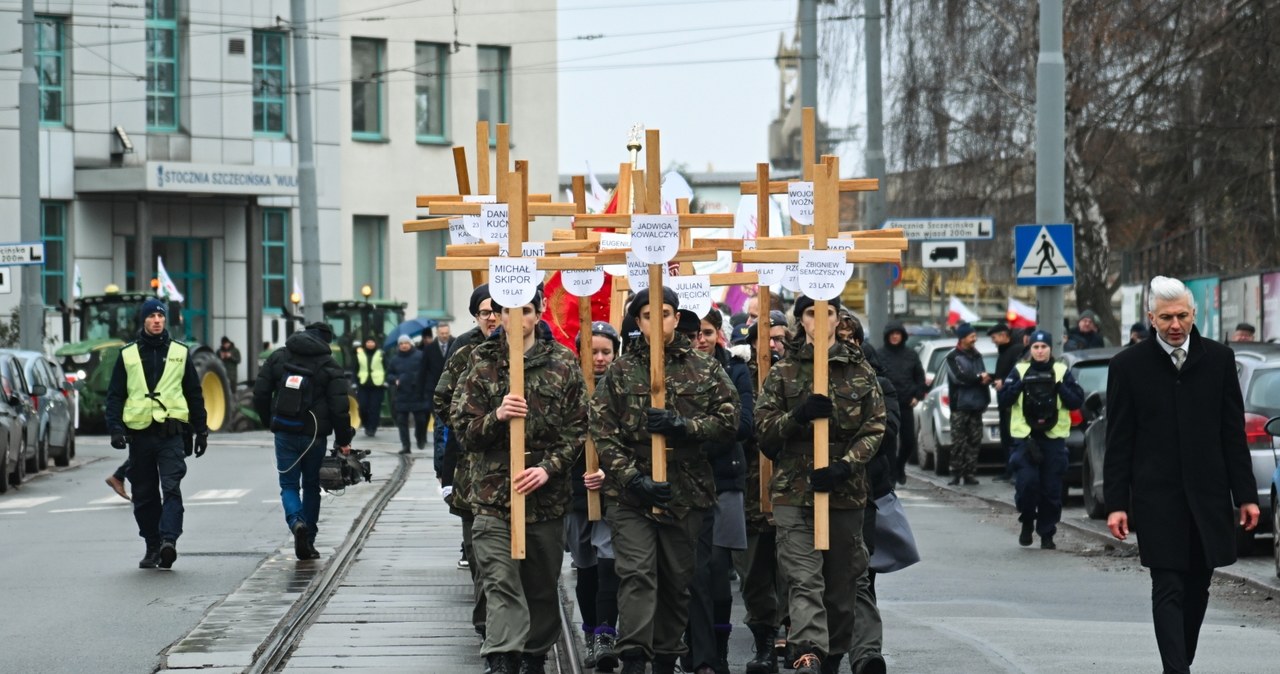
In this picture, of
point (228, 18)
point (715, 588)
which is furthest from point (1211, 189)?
point (228, 18)

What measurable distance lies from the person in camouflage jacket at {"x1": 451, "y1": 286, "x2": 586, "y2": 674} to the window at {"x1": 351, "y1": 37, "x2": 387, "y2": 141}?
41.2 metres

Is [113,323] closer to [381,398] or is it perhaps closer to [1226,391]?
[381,398]

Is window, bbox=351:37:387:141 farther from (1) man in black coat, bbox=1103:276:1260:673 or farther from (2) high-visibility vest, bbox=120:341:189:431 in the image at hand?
(1) man in black coat, bbox=1103:276:1260:673

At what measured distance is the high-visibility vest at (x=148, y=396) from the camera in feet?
47.8

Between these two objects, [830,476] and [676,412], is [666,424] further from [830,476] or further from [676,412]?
[830,476]

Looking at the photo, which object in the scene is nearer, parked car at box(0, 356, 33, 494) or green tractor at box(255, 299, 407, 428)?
parked car at box(0, 356, 33, 494)

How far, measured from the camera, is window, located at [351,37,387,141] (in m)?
50.0

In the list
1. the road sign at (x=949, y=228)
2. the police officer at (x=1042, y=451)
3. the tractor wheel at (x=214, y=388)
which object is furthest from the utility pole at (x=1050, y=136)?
the tractor wheel at (x=214, y=388)

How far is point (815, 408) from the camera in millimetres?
9188

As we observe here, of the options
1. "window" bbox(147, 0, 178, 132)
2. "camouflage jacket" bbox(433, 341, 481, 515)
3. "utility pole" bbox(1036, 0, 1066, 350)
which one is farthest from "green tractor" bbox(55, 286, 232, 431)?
"camouflage jacket" bbox(433, 341, 481, 515)

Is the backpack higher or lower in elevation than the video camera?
higher

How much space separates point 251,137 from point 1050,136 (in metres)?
28.4

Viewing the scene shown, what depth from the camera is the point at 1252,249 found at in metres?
30.5

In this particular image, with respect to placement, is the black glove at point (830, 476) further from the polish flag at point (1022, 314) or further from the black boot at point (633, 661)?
the polish flag at point (1022, 314)
